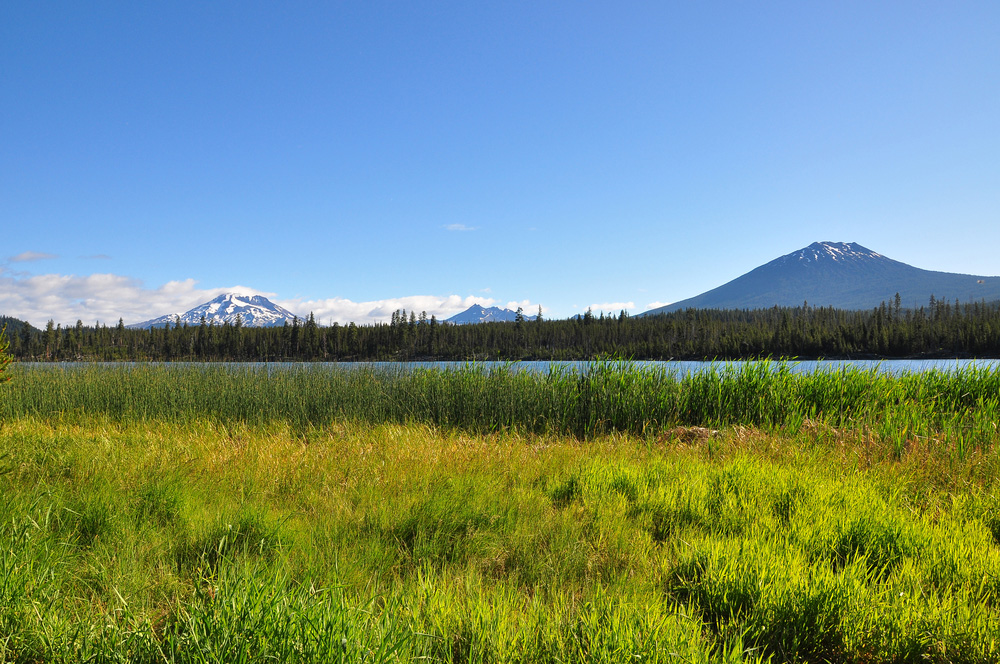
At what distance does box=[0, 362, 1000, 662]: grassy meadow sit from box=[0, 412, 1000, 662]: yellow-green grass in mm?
20

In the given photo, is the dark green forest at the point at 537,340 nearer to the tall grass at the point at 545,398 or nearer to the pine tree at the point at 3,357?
the tall grass at the point at 545,398

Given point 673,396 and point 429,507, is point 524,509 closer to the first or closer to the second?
point 429,507

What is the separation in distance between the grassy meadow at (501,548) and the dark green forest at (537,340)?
313 ft

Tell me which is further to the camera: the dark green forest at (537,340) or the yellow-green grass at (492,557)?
the dark green forest at (537,340)

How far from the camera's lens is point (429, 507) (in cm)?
493

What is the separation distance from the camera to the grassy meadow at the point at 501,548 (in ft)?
8.87

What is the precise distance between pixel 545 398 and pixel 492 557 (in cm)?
968

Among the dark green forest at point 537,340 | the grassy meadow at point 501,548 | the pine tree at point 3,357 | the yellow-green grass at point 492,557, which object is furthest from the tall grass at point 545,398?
the dark green forest at point 537,340

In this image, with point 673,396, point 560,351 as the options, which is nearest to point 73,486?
point 673,396

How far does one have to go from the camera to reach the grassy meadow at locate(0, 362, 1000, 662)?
2703 mm

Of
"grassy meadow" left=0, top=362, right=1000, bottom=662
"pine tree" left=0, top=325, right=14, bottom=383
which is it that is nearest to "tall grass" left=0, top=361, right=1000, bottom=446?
"grassy meadow" left=0, top=362, right=1000, bottom=662

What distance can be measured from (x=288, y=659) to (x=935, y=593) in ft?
14.0

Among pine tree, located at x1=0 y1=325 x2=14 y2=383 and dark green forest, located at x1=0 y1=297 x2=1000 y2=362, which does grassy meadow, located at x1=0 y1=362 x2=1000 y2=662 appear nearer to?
pine tree, located at x1=0 y1=325 x2=14 y2=383

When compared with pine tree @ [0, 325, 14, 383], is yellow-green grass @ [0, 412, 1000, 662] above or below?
below
